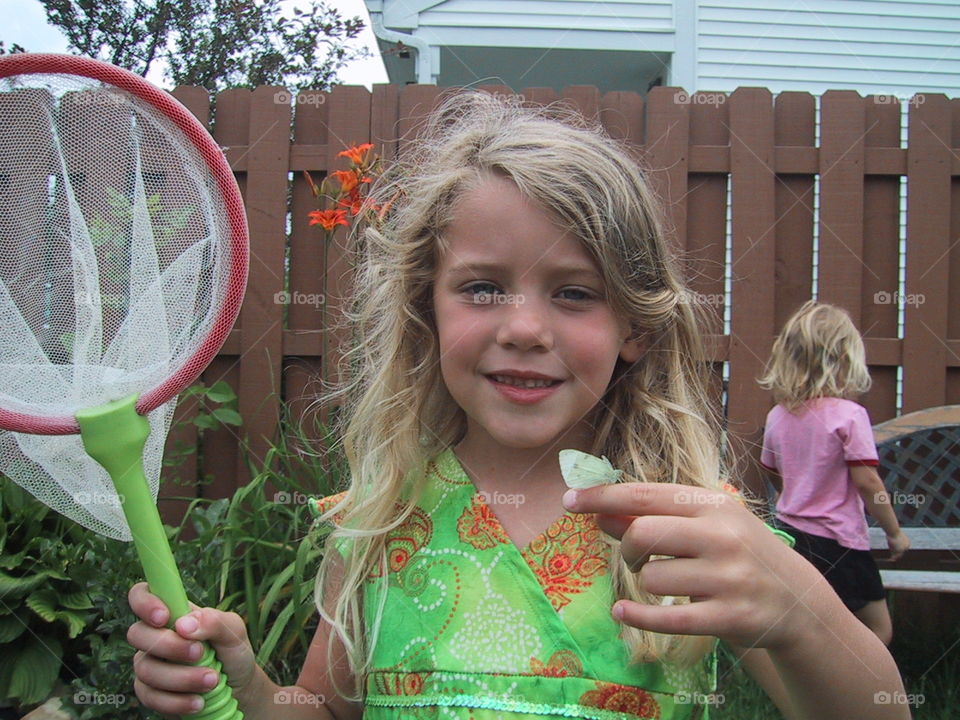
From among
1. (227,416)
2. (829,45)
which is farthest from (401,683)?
(829,45)

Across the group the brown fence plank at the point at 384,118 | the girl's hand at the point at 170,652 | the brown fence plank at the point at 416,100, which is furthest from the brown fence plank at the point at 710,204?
the girl's hand at the point at 170,652

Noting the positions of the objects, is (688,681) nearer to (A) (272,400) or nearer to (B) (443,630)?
(B) (443,630)

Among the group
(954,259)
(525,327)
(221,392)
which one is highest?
(954,259)

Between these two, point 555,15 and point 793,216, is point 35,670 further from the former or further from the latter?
point 555,15

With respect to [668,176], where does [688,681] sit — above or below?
below

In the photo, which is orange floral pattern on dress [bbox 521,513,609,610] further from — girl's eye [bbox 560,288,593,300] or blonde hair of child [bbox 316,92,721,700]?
girl's eye [bbox 560,288,593,300]

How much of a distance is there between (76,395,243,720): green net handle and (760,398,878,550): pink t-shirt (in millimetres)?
2705

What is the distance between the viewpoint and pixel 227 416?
3.49 metres

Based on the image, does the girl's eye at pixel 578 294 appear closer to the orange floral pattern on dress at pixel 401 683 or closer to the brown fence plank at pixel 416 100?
the orange floral pattern on dress at pixel 401 683

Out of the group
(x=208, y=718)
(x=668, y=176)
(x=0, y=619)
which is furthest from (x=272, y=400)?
(x=208, y=718)

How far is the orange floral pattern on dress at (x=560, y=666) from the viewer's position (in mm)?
1251

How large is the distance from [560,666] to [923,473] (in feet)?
10.0

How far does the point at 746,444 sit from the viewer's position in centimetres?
388

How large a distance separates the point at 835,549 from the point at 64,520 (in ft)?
9.63
